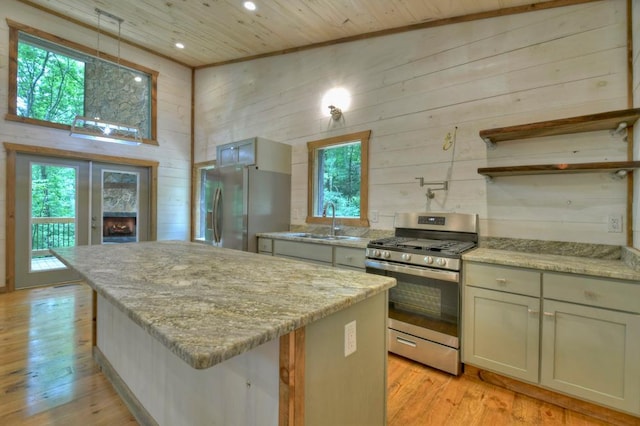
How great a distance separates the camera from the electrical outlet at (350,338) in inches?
45.1

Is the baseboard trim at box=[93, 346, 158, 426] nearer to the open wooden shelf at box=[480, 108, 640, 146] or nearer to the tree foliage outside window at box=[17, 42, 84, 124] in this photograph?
the open wooden shelf at box=[480, 108, 640, 146]

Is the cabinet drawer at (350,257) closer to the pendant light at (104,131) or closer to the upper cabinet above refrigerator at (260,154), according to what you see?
the upper cabinet above refrigerator at (260,154)

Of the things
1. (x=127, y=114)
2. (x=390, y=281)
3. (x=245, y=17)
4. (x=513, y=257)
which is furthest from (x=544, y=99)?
(x=127, y=114)

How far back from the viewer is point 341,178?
3.67 metres

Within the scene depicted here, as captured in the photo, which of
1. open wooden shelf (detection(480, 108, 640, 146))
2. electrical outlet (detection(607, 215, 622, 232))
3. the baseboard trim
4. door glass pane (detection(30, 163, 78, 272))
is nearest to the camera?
the baseboard trim

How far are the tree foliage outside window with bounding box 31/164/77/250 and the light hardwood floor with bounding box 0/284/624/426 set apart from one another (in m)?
1.95

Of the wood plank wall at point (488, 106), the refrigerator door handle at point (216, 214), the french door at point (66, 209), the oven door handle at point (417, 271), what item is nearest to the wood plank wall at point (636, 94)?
the wood plank wall at point (488, 106)

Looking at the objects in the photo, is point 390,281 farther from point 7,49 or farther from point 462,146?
point 7,49

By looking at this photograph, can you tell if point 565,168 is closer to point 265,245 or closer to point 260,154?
point 265,245

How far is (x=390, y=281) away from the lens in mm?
1336

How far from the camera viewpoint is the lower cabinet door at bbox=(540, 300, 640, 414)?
64.2 inches

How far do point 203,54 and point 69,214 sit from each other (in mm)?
3125

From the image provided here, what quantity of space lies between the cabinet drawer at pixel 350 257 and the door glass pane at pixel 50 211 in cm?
406

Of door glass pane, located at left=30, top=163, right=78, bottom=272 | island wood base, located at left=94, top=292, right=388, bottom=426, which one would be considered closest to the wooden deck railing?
door glass pane, located at left=30, top=163, right=78, bottom=272
